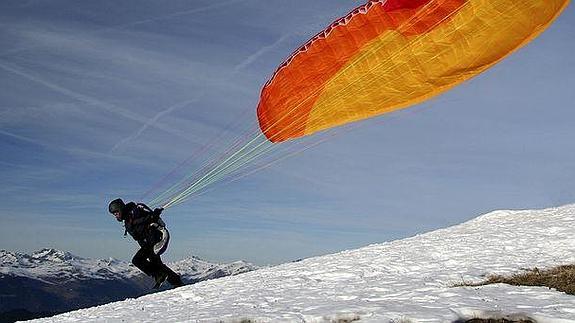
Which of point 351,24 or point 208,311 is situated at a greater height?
point 351,24

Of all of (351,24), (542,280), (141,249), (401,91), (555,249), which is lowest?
(542,280)

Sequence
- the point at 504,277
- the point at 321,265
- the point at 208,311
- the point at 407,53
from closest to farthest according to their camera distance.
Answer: the point at 208,311 < the point at 504,277 < the point at 407,53 < the point at 321,265

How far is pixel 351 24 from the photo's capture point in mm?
16719

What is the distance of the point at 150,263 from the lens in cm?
1784

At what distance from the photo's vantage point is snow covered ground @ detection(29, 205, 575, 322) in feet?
34.0

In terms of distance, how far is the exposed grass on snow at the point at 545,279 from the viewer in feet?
40.1

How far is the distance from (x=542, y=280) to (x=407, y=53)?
22.0 feet

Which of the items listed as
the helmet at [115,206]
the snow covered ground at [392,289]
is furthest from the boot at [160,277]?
the helmet at [115,206]

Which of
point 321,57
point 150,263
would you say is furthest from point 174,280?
point 321,57

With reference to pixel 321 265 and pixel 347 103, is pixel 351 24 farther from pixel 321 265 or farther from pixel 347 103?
pixel 321 265

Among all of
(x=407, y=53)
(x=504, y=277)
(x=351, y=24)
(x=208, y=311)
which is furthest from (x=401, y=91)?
(x=208, y=311)

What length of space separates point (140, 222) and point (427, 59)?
30.2 ft

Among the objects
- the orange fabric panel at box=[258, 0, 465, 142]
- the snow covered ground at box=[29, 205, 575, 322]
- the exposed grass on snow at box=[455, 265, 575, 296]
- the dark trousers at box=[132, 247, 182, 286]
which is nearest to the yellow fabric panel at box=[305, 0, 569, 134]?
the orange fabric panel at box=[258, 0, 465, 142]

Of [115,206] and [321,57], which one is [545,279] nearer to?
[321,57]
